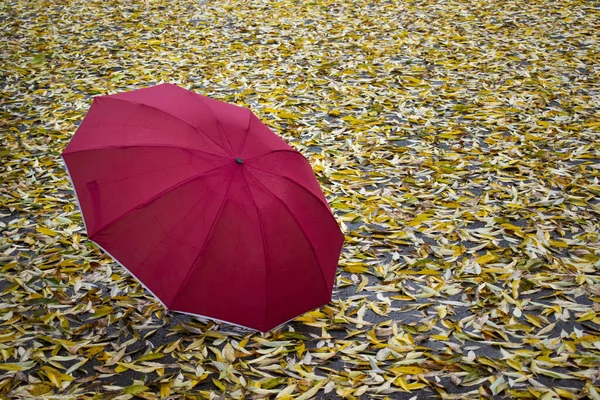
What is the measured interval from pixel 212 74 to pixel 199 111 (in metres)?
3.12

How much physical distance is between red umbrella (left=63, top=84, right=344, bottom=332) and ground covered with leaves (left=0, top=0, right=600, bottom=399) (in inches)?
18.3

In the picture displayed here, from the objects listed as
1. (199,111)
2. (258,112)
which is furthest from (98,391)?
(258,112)

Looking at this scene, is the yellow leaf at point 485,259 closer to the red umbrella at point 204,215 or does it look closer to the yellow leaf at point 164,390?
the red umbrella at point 204,215

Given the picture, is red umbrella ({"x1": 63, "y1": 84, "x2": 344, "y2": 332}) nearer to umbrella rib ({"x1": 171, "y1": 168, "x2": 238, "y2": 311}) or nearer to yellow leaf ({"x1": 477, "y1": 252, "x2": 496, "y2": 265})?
umbrella rib ({"x1": 171, "y1": 168, "x2": 238, "y2": 311})

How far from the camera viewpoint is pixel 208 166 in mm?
2648

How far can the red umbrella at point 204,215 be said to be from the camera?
2.54 metres

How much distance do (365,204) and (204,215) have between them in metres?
1.79

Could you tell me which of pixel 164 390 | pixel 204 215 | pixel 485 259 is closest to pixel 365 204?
pixel 485 259

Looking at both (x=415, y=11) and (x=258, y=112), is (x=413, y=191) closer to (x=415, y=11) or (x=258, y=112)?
(x=258, y=112)

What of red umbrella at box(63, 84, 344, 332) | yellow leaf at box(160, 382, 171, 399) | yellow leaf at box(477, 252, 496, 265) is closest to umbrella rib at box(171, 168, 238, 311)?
red umbrella at box(63, 84, 344, 332)

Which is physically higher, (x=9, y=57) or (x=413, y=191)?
(x=9, y=57)

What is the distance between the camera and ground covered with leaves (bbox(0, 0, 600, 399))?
2.82m

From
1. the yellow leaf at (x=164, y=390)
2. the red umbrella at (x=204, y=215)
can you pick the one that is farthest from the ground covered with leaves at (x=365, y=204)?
the red umbrella at (x=204, y=215)

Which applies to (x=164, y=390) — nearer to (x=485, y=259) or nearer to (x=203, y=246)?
(x=203, y=246)
